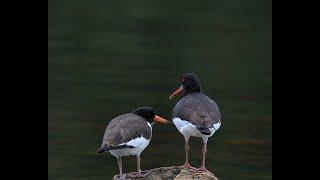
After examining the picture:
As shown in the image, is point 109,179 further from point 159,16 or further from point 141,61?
point 159,16

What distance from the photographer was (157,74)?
62.5ft


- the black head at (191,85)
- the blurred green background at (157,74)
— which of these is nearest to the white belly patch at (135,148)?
the black head at (191,85)

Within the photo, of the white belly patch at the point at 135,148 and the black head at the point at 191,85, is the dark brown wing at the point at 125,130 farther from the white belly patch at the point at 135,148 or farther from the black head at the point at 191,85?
the black head at the point at 191,85

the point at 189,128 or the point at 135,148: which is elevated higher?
the point at 189,128

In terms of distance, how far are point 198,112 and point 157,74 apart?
8.31 m

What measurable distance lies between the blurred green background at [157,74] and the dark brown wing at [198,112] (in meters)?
2.82

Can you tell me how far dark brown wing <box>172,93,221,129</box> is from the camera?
1066 centimetres

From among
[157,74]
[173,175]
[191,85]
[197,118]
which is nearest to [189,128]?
[197,118]

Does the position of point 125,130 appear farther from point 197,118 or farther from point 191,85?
point 191,85

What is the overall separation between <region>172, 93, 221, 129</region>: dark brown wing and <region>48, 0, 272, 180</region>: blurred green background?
9.25 ft

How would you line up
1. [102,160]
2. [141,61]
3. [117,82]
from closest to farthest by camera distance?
[102,160] → [117,82] → [141,61]
